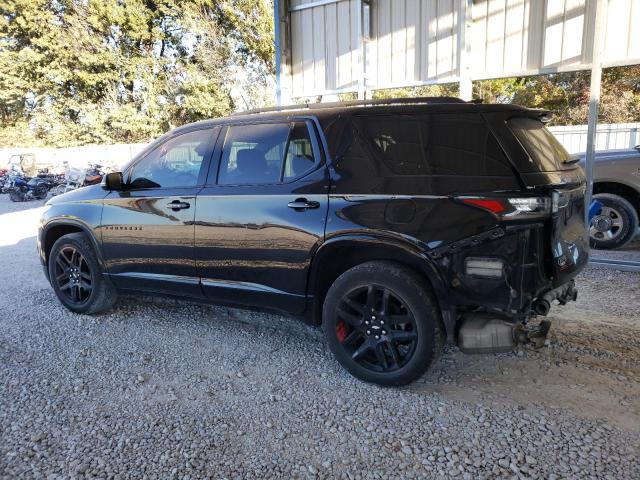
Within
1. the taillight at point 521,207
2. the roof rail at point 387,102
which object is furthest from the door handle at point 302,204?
the taillight at point 521,207

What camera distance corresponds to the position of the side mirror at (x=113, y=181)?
4.30 m

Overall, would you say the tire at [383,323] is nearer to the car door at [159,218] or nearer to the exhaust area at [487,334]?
the exhaust area at [487,334]

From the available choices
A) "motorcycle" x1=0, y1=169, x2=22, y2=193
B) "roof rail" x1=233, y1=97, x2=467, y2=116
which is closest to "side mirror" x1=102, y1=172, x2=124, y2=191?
"roof rail" x1=233, y1=97, x2=467, y2=116

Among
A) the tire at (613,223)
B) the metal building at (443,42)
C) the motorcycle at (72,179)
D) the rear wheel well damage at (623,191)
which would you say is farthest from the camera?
the motorcycle at (72,179)

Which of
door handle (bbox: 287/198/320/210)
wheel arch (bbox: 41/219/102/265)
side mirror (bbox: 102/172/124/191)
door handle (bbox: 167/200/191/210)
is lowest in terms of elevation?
wheel arch (bbox: 41/219/102/265)

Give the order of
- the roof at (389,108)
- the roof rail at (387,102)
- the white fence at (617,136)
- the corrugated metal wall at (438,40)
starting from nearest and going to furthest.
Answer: the roof at (389,108), the roof rail at (387,102), the corrugated metal wall at (438,40), the white fence at (617,136)

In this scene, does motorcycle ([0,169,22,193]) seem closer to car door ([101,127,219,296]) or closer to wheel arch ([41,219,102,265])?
wheel arch ([41,219,102,265])

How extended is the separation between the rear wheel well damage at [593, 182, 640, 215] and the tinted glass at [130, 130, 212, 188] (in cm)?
571

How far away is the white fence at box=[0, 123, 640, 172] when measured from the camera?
1127 cm

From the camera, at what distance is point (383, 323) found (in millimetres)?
3203

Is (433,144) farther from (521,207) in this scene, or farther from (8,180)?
(8,180)

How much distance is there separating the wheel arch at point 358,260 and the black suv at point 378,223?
1 cm

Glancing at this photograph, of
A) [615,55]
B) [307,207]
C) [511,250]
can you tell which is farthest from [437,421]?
[615,55]

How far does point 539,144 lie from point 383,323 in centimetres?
153
